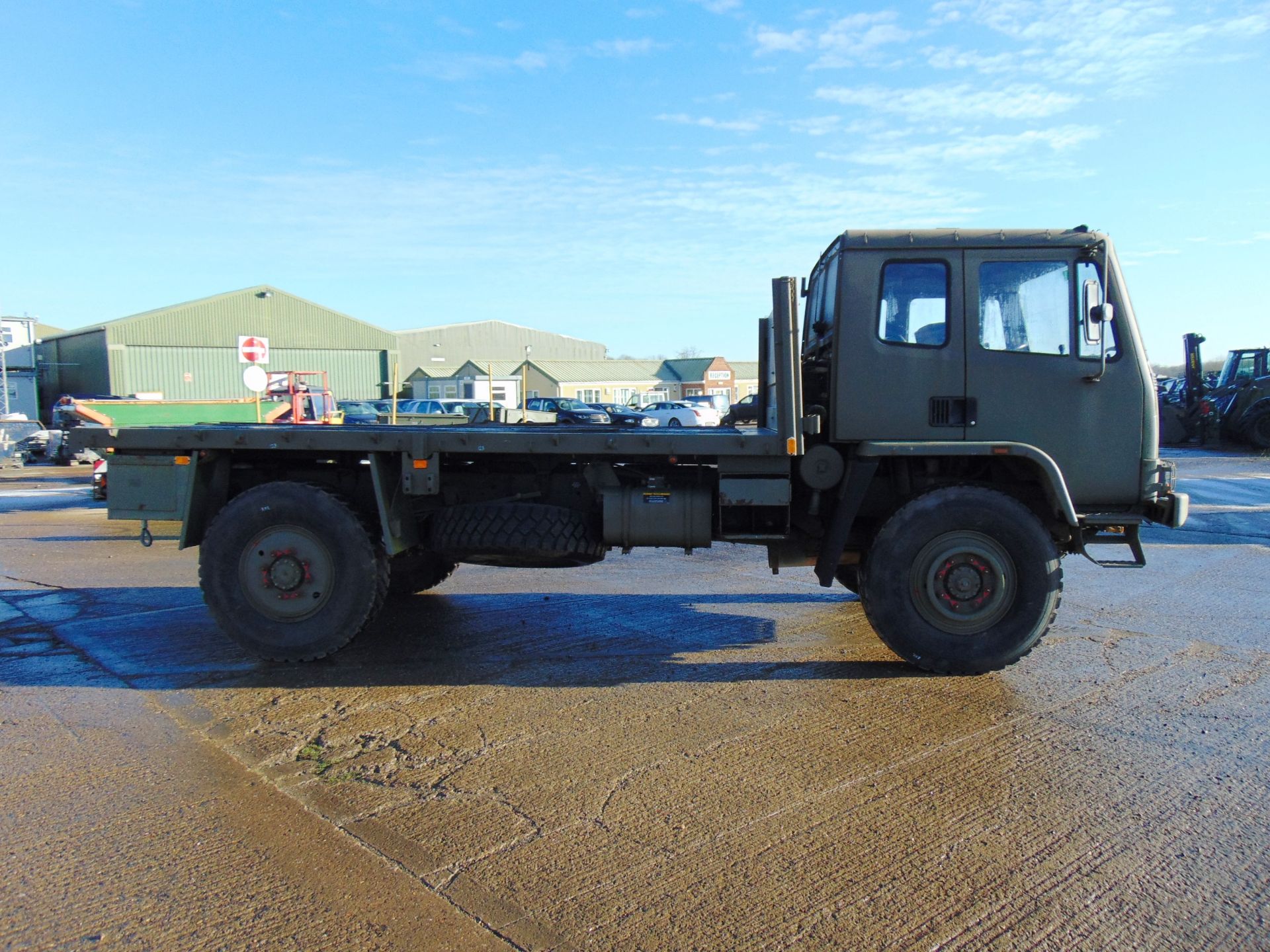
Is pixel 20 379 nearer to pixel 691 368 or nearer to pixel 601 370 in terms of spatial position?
pixel 601 370

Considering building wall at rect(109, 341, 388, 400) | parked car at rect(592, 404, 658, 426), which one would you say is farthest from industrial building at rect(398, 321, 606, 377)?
parked car at rect(592, 404, 658, 426)

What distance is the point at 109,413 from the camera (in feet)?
45.8

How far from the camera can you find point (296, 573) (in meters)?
6.06

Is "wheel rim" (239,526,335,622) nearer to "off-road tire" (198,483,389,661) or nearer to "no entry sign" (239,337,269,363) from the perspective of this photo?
"off-road tire" (198,483,389,661)

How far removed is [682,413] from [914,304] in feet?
113

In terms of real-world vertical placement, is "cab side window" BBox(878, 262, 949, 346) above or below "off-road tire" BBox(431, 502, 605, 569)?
above

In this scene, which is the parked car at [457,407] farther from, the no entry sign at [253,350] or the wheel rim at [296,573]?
the wheel rim at [296,573]

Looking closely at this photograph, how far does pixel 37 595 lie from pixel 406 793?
617 cm

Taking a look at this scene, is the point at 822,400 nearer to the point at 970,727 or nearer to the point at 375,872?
the point at 970,727

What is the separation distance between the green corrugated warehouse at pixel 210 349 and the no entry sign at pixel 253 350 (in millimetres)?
23153

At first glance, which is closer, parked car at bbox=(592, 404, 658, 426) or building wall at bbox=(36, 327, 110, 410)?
parked car at bbox=(592, 404, 658, 426)

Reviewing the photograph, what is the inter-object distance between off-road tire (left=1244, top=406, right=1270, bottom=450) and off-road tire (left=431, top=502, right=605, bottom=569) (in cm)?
2507

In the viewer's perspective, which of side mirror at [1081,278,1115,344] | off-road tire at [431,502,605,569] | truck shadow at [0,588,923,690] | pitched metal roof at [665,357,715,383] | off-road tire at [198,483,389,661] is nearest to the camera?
side mirror at [1081,278,1115,344]

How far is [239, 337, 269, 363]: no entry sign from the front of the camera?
69.9ft
